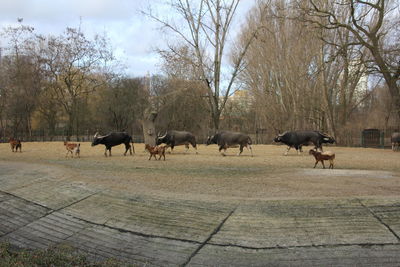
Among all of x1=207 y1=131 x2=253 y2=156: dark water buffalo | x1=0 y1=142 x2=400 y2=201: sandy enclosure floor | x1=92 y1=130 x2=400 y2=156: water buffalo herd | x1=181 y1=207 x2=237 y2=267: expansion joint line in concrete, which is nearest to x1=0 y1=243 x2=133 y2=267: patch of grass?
x1=181 y1=207 x2=237 y2=267: expansion joint line in concrete

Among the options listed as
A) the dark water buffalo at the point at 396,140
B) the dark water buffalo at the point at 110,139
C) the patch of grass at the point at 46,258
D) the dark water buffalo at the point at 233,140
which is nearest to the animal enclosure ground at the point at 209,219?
the patch of grass at the point at 46,258

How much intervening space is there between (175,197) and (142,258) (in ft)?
8.00

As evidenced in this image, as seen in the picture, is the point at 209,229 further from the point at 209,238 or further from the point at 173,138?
the point at 173,138

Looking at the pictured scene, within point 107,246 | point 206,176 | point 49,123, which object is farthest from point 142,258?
point 49,123

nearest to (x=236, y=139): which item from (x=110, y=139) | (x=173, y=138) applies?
(x=173, y=138)

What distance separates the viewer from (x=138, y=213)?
7.38 m

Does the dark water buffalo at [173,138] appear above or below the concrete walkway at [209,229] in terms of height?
above

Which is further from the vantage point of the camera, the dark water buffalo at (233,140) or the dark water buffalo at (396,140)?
the dark water buffalo at (396,140)

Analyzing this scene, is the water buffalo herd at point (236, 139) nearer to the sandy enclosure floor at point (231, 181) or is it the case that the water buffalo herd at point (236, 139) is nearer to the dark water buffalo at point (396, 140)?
the sandy enclosure floor at point (231, 181)

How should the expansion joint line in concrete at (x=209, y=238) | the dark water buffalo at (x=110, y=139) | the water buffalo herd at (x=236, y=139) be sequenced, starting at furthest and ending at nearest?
the water buffalo herd at (x=236, y=139) → the dark water buffalo at (x=110, y=139) → the expansion joint line in concrete at (x=209, y=238)

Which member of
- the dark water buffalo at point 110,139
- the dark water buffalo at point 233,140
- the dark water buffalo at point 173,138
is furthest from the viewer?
the dark water buffalo at point 173,138

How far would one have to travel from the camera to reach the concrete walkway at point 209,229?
18.5 ft

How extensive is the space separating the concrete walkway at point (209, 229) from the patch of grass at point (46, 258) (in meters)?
0.31

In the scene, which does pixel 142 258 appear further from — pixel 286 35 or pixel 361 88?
pixel 361 88
